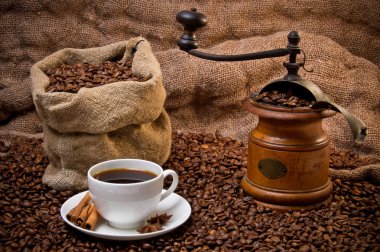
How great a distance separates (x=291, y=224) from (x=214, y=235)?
0.77 ft

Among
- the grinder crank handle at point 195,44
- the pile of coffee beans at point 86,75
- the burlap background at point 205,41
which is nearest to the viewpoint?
the grinder crank handle at point 195,44

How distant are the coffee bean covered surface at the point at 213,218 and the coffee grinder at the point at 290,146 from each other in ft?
0.16

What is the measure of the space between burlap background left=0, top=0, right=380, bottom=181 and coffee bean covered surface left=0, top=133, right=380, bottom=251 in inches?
17.0

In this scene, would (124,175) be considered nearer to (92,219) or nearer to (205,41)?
(92,219)

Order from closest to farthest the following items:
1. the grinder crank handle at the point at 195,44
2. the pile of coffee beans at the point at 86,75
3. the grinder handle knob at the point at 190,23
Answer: the grinder crank handle at the point at 195,44
the grinder handle knob at the point at 190,23
the pile of coffee beans at the point at 86,75

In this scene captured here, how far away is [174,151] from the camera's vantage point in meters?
2.18

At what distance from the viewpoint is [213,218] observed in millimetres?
1667

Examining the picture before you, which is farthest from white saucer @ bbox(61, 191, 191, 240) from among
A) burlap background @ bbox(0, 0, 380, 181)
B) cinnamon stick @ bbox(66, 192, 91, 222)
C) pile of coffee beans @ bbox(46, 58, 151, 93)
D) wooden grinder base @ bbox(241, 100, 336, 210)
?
burlap background @ bbox(0, 0, 380, 181)

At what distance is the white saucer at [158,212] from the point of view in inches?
58.3

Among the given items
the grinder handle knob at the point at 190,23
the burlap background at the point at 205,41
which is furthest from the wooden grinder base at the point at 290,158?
the burlap background at the point at 205,41

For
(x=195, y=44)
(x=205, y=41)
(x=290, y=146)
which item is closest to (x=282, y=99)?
(x=290, y=146)

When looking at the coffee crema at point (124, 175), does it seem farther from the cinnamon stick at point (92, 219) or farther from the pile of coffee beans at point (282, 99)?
the pile of coffee beans at point (282, 99)

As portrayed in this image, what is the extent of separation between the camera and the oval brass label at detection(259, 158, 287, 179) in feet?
5.54

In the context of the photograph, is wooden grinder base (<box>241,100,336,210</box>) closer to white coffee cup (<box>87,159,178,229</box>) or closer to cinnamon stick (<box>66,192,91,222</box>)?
white coffee cup (<box>87,159,178,229</box>)
